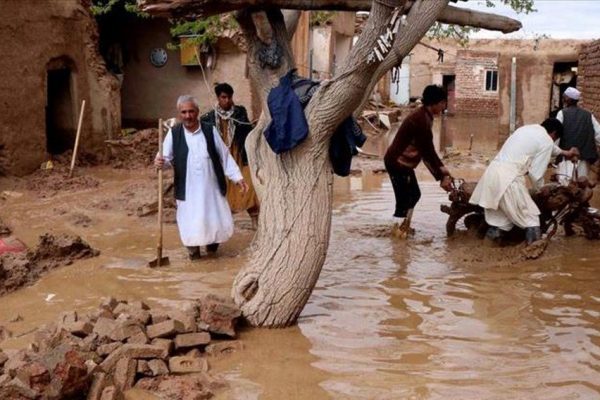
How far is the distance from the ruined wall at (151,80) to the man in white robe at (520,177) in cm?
987

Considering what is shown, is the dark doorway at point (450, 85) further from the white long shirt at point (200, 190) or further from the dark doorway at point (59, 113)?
the white long shirt at point (200, 190)

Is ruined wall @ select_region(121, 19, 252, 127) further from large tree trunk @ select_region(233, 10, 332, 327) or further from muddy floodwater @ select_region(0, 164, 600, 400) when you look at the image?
large tree trunk @ select_region(233, 10, 332, 327)

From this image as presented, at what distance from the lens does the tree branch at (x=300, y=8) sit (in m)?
4.91

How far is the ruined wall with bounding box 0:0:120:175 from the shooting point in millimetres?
11734

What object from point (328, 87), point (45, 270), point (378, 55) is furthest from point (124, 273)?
point (378, 55)

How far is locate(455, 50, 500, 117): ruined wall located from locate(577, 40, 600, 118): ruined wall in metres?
17.5

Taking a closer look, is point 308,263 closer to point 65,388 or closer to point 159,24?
point 65,388

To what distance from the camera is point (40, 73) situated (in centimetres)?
1237

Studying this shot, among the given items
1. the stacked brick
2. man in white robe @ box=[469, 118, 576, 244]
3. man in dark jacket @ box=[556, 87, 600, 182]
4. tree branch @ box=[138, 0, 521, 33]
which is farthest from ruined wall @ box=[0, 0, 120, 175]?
man in dark jacket @ box=[556, 87, 600, 182]

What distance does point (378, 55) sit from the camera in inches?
189

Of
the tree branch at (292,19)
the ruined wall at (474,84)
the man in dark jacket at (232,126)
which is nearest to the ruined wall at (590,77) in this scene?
the man in dark jacket at (232,126)

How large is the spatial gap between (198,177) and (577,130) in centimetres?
485

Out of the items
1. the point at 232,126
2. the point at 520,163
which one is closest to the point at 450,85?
the point at 232,126

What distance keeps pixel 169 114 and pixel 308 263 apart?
12961 millimetres
